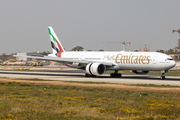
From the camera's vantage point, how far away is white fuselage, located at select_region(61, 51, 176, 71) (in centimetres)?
4525

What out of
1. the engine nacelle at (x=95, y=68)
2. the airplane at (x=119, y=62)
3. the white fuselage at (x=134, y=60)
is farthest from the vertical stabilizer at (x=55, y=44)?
the engine nacelle at (x=95, y=68)

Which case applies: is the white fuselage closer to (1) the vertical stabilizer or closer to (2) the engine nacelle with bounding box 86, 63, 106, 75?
(2) the engine nacelle with bounding box 86, 63, 106, 75

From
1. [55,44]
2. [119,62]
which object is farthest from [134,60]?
[55,44]

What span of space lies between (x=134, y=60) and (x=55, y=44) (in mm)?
20076

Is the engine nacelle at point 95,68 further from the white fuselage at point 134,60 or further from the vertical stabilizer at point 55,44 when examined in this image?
the vertical stabilizer at point 55,44

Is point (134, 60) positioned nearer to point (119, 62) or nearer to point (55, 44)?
point (119, 62)

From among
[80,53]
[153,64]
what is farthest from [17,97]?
[80,53]

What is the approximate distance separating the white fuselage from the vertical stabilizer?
7.59 m

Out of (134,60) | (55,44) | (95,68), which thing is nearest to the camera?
(95,68)

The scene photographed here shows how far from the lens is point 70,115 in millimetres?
15148

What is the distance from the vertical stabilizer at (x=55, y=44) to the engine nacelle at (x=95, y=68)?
12.8m

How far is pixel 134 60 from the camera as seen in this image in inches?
1859

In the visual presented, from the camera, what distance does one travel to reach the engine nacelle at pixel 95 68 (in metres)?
47.0

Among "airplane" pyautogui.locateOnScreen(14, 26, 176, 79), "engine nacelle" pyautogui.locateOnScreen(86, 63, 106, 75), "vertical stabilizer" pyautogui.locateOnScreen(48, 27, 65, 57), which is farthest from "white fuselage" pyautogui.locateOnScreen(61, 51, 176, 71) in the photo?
"vertical stabilizer" pyautogui.locateOnScreen(48, 27, 65, 57)
